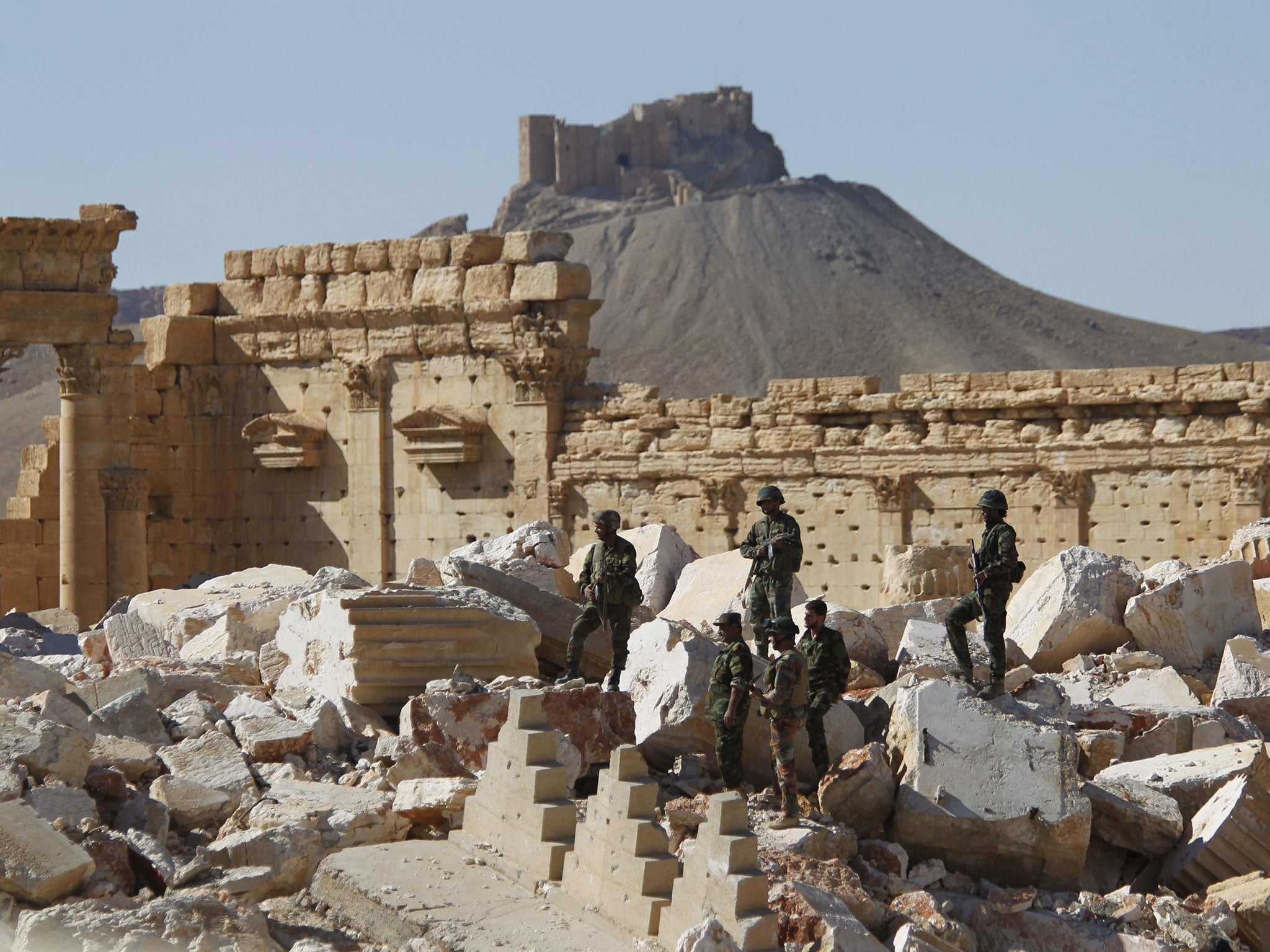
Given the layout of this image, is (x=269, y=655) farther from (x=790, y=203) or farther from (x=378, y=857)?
(x=790, y=203)

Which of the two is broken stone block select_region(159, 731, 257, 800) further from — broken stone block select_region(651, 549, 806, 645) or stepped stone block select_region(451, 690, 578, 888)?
broken stone block select_region(651, 549, 806, 645)

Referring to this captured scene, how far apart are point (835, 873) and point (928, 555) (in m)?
8.17

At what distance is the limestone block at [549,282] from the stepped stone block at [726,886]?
1336 centimetres

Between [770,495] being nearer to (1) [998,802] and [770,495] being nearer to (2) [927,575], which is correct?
(1) [998,802]

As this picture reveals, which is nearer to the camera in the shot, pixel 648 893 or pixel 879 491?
Result: pixel 648 893

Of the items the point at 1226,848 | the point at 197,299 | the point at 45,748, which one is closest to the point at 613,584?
the point at 45,748

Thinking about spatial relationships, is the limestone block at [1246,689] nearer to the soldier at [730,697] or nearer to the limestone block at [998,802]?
the limestone block at [998,802]

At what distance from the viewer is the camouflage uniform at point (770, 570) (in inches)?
496

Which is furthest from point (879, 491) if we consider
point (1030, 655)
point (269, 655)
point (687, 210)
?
point (687, 210)

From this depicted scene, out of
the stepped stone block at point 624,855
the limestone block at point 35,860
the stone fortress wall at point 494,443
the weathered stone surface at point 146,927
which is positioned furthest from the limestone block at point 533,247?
the weathered stone surface at point 146,927

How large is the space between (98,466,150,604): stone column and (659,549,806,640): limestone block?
7.20m

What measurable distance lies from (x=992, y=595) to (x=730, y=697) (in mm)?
1902

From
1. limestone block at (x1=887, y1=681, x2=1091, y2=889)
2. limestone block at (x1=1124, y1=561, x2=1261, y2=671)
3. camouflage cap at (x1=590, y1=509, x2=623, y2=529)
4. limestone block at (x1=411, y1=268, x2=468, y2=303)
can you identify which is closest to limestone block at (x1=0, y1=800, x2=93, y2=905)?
camouflage cap at (x1=590, y1=509, x2=623, y2=529)

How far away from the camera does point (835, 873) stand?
9.44 m
